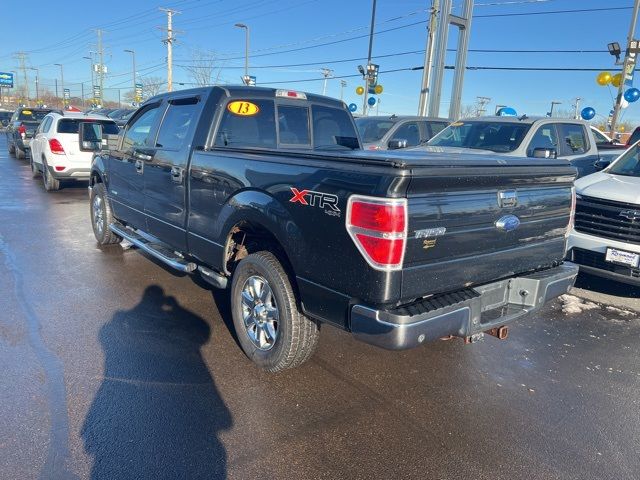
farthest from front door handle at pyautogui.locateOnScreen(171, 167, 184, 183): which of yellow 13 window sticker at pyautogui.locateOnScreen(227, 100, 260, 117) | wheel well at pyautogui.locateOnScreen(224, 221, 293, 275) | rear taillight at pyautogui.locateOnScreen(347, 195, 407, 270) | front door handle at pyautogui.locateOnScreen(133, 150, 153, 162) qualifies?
rear taillight at pyautogui.locateOnScreen(347, 195, 407, 270)

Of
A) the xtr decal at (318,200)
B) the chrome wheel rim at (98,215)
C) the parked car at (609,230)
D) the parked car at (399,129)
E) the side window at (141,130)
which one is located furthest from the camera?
the parked car at (399,129)

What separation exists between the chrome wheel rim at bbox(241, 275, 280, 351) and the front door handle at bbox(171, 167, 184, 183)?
1.30 metres

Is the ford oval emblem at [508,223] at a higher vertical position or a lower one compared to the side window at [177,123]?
lower

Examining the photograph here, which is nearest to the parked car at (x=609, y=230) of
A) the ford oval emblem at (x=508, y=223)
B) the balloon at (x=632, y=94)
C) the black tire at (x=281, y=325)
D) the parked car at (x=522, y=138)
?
the parked car at (x=522, y=138)

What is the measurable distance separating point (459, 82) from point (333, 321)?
47.6 feet

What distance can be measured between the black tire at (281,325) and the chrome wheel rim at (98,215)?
3951 millimetres

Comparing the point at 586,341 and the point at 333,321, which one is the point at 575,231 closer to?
the point at 586,341

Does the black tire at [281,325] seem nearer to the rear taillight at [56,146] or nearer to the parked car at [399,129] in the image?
the parked car at [399,129]

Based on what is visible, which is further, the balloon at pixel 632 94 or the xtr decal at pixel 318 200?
the balloon at pixel 632 94

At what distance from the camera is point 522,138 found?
7.83 metres

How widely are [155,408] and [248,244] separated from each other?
142 cm

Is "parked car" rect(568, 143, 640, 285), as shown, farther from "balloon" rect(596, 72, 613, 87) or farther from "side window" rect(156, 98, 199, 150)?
"balloon" rect(596, 72, 613, 87)

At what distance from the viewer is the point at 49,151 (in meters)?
10.8

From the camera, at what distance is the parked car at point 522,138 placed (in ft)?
25.8
